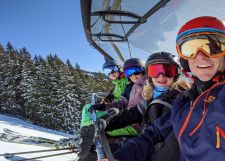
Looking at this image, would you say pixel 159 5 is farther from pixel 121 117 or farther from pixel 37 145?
pixel 37 145

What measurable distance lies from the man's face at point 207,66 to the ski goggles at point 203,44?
39 millimetres

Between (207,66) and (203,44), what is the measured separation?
0.15 m

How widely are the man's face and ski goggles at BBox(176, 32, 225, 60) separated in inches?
1.6

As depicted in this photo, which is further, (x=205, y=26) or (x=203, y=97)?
(x=205, y=26)

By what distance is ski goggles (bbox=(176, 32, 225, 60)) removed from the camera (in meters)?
1.80

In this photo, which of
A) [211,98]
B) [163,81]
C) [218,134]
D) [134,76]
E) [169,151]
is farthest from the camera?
[134,76]

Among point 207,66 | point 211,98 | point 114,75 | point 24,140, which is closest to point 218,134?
point 211,98

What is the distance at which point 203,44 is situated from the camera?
1.85 m

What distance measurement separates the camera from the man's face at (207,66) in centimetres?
181

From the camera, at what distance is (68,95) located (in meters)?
41.7

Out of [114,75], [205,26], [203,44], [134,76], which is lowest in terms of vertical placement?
[203,44]

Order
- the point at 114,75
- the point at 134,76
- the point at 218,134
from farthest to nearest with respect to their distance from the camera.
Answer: the point at 114,75, the point at 134,76, the point at 218,134

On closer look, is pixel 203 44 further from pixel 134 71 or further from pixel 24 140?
pixel 24 140

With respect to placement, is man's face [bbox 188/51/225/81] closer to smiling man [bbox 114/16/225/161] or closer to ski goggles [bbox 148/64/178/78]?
smiling man [bbox 114/16/225/161]
